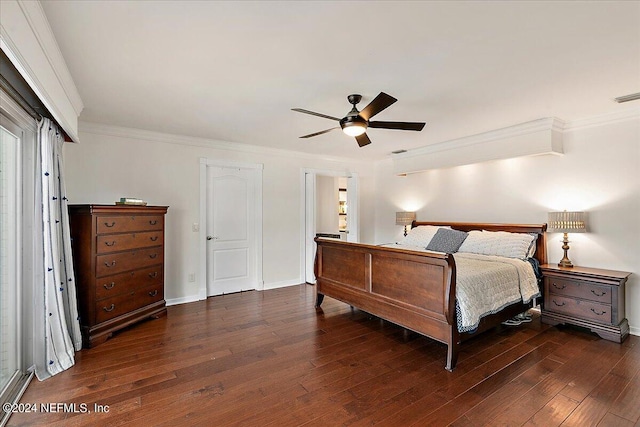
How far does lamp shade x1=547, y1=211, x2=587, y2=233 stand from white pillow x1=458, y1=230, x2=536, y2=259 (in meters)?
0.34

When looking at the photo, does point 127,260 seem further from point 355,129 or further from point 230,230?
point 355,129

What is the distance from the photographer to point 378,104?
247cm

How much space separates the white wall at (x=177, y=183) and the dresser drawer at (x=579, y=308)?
142 inches

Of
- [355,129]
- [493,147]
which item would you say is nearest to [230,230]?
[355,129]

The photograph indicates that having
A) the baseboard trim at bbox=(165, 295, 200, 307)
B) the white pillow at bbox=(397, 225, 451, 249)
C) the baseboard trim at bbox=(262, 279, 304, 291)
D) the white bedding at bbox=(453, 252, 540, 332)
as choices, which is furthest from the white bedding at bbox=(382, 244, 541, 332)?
the baseboard trim at bbox=(165, 295, 200, 307)

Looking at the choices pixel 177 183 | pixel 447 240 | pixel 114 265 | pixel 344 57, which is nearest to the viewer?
pixel 344 57

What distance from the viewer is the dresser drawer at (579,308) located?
322cm

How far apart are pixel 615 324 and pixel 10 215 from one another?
5466mm

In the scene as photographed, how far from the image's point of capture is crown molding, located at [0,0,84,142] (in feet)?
4.66

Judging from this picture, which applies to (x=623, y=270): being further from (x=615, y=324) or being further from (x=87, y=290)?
(x=87, y=290)

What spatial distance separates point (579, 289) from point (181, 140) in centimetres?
521

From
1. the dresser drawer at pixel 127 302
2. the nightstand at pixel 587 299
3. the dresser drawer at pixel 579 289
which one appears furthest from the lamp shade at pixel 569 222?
the dresser drawer at pixel 127 302

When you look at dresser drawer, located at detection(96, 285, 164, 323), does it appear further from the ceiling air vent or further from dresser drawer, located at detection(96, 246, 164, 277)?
the ceiling air vent

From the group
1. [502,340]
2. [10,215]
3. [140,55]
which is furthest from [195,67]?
[502,340]
